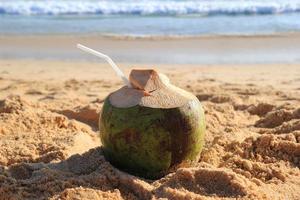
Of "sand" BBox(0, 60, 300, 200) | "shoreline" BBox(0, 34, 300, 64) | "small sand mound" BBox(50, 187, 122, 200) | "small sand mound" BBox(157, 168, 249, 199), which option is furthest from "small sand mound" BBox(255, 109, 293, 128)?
"shoreline" BBox(0, 34, 300, 64)

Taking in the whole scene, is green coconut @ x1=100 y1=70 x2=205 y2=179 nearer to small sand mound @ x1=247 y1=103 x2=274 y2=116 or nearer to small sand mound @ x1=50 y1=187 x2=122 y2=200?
small sand mound @ x1=50 y1=187 x2=122 y2=200

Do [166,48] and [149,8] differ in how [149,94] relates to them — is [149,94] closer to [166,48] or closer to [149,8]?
[166,48]

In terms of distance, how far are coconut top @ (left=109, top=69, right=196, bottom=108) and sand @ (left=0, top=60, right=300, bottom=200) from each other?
372mm

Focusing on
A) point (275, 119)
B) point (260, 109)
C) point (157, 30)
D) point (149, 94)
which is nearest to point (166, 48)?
point (157, 30)

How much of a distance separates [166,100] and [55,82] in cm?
405

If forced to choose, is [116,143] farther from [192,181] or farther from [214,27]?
[214,27]

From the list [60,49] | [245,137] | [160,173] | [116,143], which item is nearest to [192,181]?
[160,173]

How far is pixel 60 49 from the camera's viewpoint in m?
9.70

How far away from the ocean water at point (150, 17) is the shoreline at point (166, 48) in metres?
0.87

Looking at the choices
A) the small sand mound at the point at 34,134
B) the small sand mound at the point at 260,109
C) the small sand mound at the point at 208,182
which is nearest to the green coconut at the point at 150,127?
the small sand mound at the point at 208,182

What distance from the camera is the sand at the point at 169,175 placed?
108 inches

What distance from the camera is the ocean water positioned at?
12.0 meters

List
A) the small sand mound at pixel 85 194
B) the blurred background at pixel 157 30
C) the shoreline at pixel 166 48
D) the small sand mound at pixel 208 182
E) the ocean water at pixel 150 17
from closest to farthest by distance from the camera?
the small sand mound at pixel 85 194 < the small sand mound at pixel 208 182 < the shoreline at pixel 166 48 < the blurred background at pixel 157 30 < the ocean water at pixel 150 17

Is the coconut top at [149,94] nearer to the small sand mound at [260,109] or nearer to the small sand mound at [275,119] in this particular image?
the small sand mound at [275,119]
